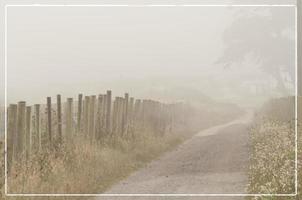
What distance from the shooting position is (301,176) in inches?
484

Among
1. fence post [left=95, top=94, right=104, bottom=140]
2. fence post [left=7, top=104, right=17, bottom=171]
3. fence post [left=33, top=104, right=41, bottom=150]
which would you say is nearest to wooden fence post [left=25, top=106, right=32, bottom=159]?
fence post [left=33, top=104, right=41, bottom=150]

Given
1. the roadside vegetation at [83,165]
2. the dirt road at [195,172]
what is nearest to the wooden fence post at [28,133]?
the roadside vegetation at [83,165]

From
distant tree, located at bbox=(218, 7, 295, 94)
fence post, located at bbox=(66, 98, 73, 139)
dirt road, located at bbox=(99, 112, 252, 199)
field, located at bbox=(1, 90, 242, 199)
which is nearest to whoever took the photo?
field, located at bbox=(1, 90, 242, 199)

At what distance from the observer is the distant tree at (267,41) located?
44.3m

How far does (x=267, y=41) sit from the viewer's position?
4525cm

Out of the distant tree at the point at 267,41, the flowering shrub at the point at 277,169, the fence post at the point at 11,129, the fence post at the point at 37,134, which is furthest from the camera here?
the distant tree at the point at 267,41

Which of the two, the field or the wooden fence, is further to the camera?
the wooden fence

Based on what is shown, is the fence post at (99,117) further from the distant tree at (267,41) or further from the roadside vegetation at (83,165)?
the distant tree at (267,41)

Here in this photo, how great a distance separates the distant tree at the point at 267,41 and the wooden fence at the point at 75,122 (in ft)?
64.6

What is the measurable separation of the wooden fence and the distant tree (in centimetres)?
1968

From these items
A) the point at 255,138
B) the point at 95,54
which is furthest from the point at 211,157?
the point at 95,54

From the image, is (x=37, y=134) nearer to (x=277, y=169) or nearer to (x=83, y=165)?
(x=83, y=165)

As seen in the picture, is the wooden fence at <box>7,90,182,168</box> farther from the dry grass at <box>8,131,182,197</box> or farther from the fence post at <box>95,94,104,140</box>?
the dry grass at <box>8,131,182,197</box>

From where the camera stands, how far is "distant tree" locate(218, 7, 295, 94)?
44.3 meters
